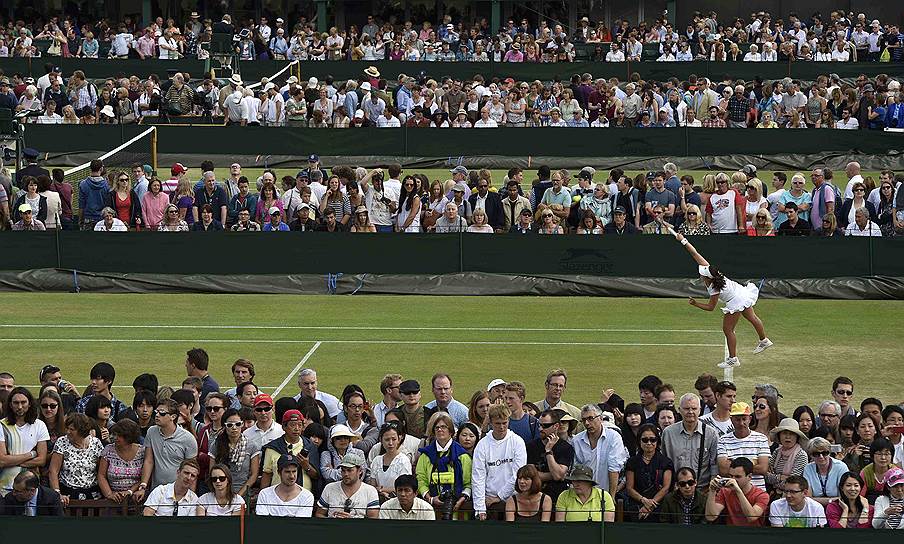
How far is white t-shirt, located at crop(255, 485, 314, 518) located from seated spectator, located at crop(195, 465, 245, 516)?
19cm

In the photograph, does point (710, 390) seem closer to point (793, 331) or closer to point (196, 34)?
point (793, 331)

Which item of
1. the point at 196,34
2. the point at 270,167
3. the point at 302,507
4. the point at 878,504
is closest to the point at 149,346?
the point at 302,507

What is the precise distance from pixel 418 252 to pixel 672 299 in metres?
4.29

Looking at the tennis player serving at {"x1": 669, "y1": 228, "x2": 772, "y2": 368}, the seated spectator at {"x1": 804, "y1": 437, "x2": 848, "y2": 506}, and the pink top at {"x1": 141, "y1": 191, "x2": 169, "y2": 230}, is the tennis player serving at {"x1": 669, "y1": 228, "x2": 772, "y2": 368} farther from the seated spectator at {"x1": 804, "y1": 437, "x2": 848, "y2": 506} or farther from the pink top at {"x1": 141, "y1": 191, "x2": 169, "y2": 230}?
the pink top at {"x1": 141, "y1": 191, "x2": 169, "y2": 230}

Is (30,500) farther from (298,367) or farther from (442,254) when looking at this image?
(442,254)

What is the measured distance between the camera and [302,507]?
38.0ft

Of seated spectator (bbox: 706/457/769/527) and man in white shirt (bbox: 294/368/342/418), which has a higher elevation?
man in white shirt (bbox: 294/368/342/418)

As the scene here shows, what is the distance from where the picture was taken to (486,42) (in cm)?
4791

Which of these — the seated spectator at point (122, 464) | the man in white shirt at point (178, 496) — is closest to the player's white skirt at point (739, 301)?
the seated spectator at point (122, 464)

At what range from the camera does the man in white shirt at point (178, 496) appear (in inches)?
453

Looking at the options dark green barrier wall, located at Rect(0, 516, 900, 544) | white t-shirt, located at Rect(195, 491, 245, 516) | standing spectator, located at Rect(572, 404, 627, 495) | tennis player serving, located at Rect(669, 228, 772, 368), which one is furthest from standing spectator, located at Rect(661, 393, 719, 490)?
tennis player serving, located at Rect(669, 228, 772, 368)

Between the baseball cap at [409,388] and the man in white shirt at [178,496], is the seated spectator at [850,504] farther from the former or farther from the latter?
the man in white shirt at [178,496]

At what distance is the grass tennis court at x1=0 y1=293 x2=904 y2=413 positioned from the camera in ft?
62.3

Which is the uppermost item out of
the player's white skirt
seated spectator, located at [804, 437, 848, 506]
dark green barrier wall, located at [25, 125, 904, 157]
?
dark green barrier wall, located at [25, 125, 904, 157]
